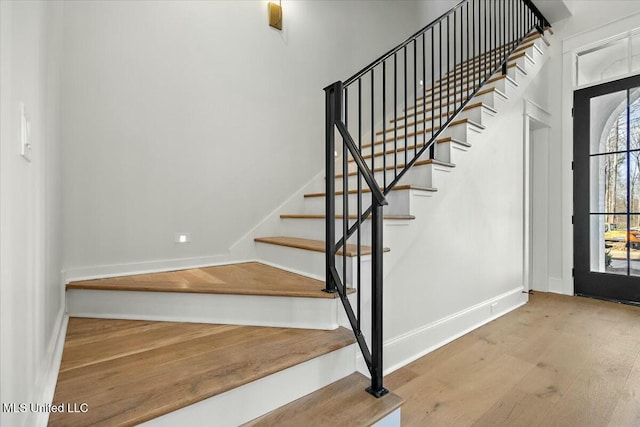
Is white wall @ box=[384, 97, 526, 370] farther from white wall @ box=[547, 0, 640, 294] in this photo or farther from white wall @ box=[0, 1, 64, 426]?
white wall @ box=[0, 1, 64, 426]

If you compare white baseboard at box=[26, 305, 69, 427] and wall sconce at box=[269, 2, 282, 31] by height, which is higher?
wall sconce at box=[269, 2, 282, 31]

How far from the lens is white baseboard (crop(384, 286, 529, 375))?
1.86m

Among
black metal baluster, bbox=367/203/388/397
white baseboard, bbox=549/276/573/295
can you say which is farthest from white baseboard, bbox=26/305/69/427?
white baseboard, bbox=549/276/573/295

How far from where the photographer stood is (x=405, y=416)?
1451 millimetres

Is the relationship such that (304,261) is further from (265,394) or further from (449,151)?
(449,151)

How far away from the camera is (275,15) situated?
8.96 feet

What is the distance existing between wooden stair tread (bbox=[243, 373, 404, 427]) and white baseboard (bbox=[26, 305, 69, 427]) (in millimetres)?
615

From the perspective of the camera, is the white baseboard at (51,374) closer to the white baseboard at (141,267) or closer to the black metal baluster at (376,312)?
the white baseboard at (141,267)

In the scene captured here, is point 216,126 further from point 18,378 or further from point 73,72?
point 18,378

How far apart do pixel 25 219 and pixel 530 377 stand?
231 cm

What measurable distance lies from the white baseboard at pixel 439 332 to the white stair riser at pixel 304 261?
0.52m

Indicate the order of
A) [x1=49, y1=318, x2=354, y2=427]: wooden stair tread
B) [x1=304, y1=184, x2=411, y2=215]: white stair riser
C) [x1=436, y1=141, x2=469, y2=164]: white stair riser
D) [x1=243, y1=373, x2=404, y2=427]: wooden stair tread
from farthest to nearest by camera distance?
[x1=436, y1=141, x2=469, y2=164]: white stair riser, [x1=304, y1=184, x2=411, y2=215]: white stair riser, [x1=243, y1=373, x2=404, y2=427]: wooden stair tread, [x1=49, y1=318, x2=354, y2=427]: wooden stair tread

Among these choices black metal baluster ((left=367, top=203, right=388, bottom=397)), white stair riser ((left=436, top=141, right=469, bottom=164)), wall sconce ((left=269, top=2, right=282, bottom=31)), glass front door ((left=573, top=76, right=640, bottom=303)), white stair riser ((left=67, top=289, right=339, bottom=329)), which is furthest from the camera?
glass front door ((left=573, top=76, right=640, bottom=303))

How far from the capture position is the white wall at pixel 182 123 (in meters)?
1.96
